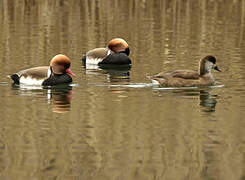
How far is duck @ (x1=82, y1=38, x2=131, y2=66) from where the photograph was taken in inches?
580

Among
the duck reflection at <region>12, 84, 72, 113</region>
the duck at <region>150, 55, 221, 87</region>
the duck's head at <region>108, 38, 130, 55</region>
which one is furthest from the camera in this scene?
the duck's head at <region>108, 38, 130, 55</region>

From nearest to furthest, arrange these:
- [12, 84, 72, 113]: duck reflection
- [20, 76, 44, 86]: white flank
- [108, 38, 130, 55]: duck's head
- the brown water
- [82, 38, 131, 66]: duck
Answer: the brown water, [12, 84, 72, 113]: duck reflection, [20, 76, 44, 86]: white flank, [82, 38, 131, 66]: duck, [108, 38, 130, 55]: duck's head

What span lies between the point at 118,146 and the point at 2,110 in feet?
8.13

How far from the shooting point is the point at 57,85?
11.9m

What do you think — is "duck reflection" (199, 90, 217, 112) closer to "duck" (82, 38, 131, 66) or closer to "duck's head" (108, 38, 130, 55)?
"duck" (82, 38, 131, 66)

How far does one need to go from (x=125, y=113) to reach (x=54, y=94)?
6.95 ft

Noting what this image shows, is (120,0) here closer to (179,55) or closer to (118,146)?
(179,55)

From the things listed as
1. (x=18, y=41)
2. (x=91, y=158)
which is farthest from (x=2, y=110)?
(x=18, y=41)

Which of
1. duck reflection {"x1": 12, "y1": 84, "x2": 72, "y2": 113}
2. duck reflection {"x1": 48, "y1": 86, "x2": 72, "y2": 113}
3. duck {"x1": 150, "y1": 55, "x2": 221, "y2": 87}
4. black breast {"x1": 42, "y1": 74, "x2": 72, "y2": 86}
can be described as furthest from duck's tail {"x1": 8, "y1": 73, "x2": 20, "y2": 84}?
duck {"x1": 150, "y1": 55, "x2": 221, "y2": 87}

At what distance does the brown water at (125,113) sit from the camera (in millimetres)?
6801

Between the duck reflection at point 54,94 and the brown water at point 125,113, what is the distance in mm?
14

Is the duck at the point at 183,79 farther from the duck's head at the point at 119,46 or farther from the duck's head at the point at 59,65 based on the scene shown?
the duck's head at the point at 119,46

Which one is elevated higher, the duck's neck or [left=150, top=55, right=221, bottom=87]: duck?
the duck's neck

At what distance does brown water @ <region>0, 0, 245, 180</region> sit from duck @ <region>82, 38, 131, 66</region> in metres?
0.27
